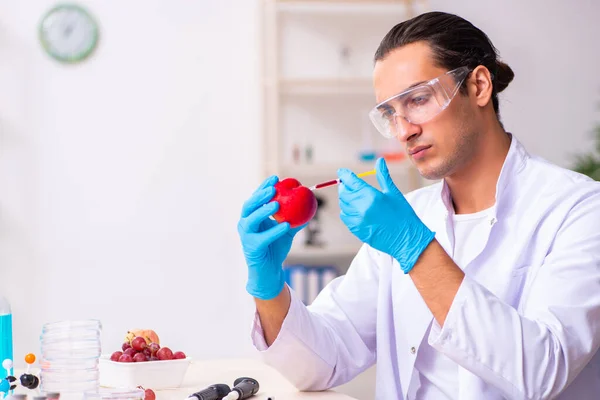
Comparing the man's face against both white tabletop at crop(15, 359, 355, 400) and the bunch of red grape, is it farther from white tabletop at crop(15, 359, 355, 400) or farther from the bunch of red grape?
the bunch of red grape

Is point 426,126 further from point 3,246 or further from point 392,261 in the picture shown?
point 3,246

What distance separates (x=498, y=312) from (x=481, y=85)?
633 mm

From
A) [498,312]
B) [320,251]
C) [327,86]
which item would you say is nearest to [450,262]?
[498,312]

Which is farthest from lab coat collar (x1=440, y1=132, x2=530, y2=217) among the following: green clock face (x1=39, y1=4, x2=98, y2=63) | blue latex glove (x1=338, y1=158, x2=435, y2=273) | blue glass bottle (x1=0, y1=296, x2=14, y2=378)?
green clock face (x1=39, y1=4, x2=98, y2=63)

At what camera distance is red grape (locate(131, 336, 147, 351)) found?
5.67ft

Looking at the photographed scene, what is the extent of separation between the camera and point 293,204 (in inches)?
63.4

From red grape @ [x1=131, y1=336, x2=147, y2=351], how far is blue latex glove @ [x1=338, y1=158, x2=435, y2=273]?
1.95 feet

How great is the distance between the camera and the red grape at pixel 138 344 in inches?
68.1

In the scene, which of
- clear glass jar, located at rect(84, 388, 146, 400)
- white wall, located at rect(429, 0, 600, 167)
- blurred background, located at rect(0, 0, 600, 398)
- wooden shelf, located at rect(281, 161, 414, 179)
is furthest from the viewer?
white wall, located at rect(429, 0, 600, 167)

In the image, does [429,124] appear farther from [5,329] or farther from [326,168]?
[326,168]

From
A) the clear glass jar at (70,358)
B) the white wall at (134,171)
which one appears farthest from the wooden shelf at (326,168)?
the clear glass jar at (70,358)

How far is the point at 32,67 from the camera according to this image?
3.89 meters

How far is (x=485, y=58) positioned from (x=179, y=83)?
97.8 inches

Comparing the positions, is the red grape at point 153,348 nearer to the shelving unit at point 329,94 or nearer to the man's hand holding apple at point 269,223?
the man's hand holding apple at point 269,223
